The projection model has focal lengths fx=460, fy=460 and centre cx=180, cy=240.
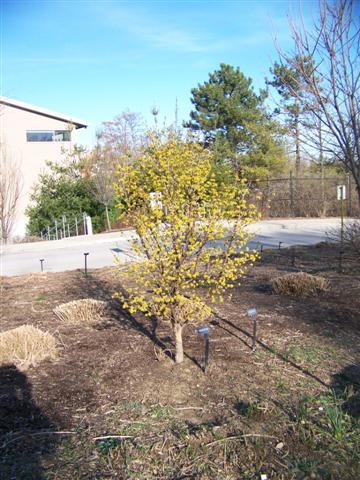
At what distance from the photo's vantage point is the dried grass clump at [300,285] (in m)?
6.36

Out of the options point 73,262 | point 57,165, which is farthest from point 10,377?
point 57,165

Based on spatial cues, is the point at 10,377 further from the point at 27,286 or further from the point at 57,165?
the point at 57,165

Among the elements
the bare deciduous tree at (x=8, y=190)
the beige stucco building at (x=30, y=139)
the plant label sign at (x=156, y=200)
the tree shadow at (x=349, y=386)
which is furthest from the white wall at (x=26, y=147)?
the tree shadow at (x=349, y=386)

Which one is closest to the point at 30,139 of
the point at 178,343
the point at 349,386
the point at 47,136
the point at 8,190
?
the point at 47,136

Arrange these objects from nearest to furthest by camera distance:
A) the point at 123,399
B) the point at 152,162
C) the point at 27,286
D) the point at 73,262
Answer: the point at 123,399, the point at 152,162, the point at 27,286, the point at 73,262

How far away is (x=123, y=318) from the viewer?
5.61 m

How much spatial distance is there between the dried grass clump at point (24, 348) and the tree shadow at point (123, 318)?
0.78 metres

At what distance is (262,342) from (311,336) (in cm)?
55

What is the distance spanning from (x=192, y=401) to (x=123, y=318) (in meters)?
2.31

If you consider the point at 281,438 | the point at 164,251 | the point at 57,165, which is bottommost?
the point at 281,438

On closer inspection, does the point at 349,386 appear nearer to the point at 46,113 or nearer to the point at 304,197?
the point at 304,197

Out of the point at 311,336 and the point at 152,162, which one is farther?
the point at 311,336

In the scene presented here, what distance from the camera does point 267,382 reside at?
146 inches

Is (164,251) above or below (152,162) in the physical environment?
below
